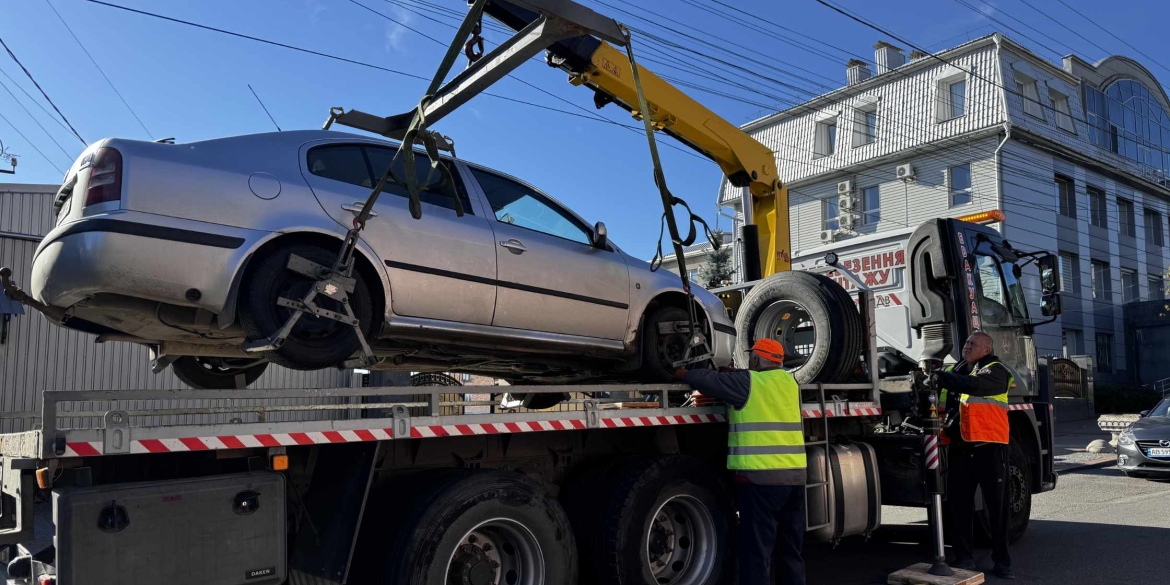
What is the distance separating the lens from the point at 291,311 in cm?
396

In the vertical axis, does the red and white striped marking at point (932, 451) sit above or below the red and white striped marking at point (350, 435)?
below

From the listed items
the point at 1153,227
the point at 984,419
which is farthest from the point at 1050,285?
the point at 1153,227

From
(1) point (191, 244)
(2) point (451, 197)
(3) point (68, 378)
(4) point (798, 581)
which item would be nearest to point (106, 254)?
(1) point (191, 244)

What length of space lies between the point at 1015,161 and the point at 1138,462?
16.9 meters

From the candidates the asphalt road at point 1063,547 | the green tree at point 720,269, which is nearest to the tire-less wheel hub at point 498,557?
the asphalt road at point 1063,547

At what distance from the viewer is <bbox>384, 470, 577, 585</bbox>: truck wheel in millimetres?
3789

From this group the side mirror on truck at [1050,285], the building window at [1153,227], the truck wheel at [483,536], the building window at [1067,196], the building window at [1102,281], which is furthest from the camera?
the building window at [1153,227]

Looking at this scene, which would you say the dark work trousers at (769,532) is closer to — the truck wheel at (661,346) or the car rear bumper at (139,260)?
the truck wheel at (661,346)

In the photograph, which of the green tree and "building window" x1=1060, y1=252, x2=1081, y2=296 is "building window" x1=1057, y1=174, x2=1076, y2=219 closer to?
"building window" x1=1060, y1=252, x2=1081, y2=296

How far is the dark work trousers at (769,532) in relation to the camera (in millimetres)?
4938

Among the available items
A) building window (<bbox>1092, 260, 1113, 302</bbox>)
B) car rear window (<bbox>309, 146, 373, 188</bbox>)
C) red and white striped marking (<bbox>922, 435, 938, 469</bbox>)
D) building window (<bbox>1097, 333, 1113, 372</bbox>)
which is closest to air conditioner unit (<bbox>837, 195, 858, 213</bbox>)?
building window (<bbox>1092, 260, 1113, 302</bbox>)

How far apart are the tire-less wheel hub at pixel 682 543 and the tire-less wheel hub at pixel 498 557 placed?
37.1 inches

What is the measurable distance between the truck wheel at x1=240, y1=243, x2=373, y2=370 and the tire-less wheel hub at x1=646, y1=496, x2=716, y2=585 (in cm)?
205

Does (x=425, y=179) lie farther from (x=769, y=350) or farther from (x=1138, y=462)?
(x=1138, y=462)
